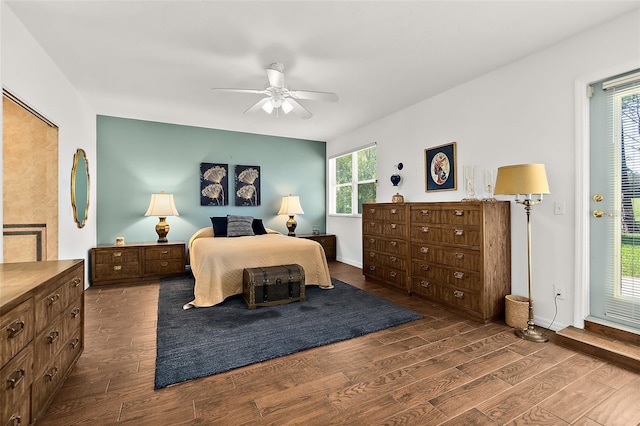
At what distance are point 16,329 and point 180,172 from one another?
14.4 ft

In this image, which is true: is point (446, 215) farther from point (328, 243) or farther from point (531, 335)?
point (328, 243)

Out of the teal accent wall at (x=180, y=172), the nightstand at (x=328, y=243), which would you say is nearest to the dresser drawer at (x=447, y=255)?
the nightstand at (x=328, y=243)

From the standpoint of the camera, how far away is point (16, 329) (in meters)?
1.30

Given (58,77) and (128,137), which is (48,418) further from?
(128,137)

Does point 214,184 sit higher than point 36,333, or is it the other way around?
point 214,184

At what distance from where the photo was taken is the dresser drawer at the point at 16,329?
1.21 meters

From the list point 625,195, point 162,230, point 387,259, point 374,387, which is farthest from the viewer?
point 162,230

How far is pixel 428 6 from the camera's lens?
7.23ft

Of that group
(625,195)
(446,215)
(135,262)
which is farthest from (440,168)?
(135,262)

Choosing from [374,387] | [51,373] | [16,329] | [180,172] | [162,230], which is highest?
[180,172]

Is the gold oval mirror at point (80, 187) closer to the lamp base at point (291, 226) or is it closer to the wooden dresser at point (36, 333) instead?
the wooden dresser at point (36, 333)

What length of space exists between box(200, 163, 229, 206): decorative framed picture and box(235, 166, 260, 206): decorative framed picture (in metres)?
0.22

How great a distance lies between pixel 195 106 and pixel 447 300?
4.18m

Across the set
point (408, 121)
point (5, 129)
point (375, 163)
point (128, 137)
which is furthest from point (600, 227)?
point (128, 137)
